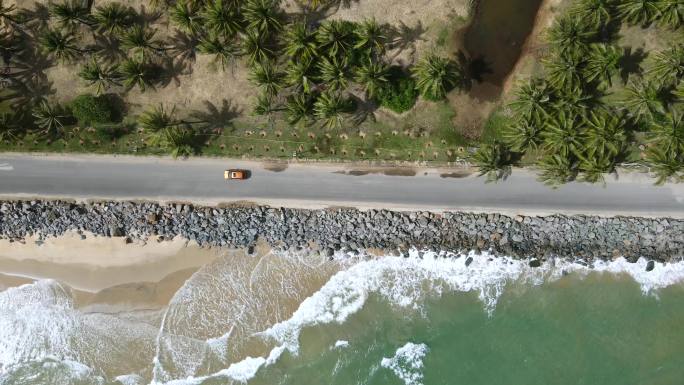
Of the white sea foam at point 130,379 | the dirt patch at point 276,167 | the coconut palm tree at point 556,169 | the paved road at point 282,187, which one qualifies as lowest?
the white sea foam at point 130,379

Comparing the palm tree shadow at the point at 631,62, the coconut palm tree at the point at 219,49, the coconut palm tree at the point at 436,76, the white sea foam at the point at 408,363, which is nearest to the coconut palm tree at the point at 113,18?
the coconut palm tree at the point at 219,49

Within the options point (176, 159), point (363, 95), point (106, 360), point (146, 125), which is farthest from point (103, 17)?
point (106, 360)

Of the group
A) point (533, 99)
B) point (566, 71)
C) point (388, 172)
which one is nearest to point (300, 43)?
point (388, 172)

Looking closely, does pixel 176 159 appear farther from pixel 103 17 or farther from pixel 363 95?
pixel 363 95

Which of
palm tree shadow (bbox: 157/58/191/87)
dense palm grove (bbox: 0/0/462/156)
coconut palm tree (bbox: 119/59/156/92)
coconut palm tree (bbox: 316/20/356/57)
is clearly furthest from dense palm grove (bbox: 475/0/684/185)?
coconut palm tree (bbox: 119/59/156/92)

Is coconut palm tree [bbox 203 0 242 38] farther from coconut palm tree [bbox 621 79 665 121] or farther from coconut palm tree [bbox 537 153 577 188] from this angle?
coconut palm tree [bbox 621 79 665 121]

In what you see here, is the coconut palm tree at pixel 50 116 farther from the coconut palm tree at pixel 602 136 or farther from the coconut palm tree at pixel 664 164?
the coconut palm tree at pixel 664 164

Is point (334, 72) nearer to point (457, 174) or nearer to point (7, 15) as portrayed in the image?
point (457, 174)
